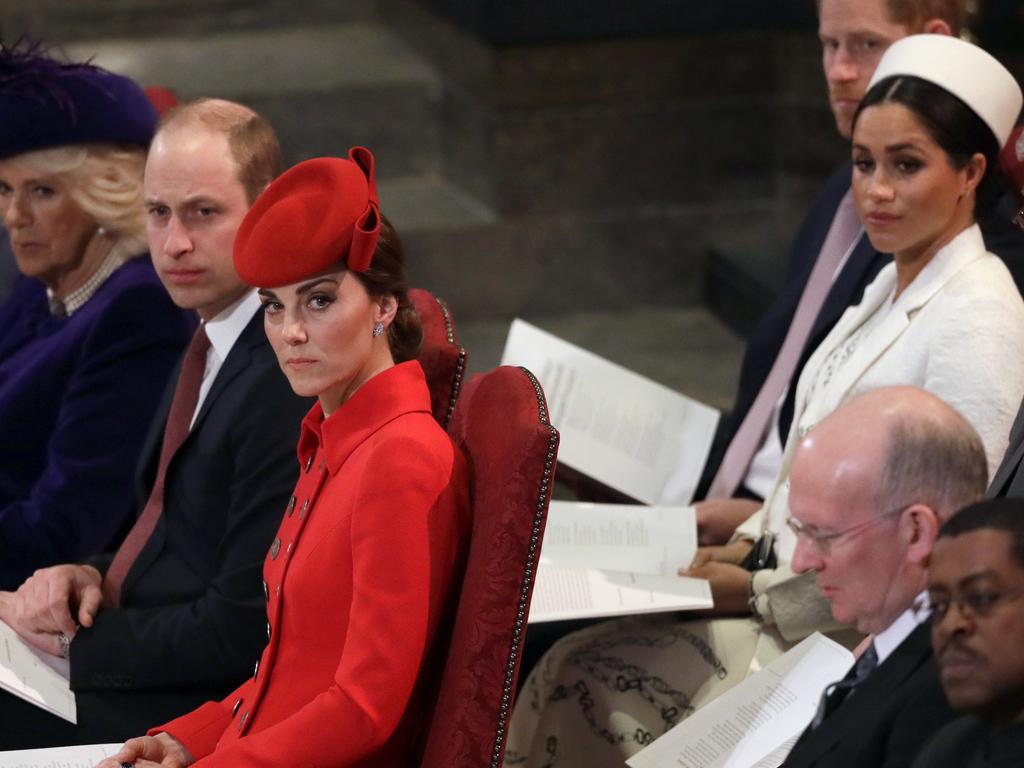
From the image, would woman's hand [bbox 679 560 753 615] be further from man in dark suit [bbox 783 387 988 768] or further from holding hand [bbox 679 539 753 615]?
man in dark suit [bbox 783 387 988 768]

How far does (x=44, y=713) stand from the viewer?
8.88 ft

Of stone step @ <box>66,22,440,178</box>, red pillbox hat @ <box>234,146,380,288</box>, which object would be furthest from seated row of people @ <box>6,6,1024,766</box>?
stone step @ <box>66,22,440,178</box>

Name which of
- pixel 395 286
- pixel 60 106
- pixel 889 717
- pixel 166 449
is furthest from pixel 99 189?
pixel 889 717

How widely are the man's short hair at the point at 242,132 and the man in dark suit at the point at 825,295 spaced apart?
1.13 meters

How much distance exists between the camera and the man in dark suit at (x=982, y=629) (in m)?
1.50

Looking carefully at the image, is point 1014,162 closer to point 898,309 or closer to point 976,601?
point 898,309

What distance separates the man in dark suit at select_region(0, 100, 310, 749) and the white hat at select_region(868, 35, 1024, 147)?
3.70ft

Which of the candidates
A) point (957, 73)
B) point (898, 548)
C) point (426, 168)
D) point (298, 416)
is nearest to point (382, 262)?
point (298, 416)

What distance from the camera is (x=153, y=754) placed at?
2299mm

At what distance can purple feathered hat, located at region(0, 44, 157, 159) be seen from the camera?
310cm

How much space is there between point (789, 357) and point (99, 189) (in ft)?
4.80

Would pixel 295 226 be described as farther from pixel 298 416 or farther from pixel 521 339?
pixel 521 339

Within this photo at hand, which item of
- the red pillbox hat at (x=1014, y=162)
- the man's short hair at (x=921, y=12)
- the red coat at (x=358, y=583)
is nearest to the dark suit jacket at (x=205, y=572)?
the red coat at (x=358, y=583)

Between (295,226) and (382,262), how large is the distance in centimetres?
15
